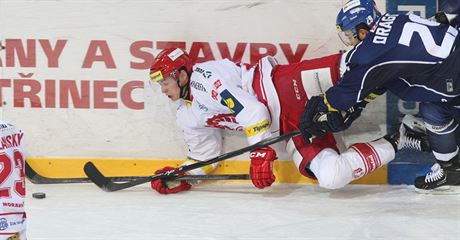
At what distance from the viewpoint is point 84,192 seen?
3.98 m

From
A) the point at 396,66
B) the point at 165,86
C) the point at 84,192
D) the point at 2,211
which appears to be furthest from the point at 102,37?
the point at 2,211

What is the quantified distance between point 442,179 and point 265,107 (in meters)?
0.87

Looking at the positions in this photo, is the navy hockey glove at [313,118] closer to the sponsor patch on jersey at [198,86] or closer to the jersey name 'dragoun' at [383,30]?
the jersey name 'dragoun' at [383,30]

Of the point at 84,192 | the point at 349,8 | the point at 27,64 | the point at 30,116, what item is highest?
the point at 349,8

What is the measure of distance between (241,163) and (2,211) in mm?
1947

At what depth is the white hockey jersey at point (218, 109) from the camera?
3.80 metres

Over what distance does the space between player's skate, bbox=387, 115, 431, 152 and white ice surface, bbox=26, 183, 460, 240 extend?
0.22 meters

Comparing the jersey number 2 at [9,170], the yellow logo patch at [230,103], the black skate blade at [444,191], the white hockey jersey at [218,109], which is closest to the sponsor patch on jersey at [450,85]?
the black skate blade at [444,191]

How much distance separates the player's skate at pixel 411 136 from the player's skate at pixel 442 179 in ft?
0.38

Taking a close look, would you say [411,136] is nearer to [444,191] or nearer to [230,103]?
[444,191]

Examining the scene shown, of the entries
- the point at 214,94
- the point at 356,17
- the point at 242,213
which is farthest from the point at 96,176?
the point at 356,17

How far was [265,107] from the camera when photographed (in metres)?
3.86

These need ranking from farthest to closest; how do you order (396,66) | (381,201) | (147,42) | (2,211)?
(147,42) → (381,201) → (396,66) → (2,211)

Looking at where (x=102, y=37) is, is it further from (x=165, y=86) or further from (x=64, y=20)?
(x=165, y=86)
